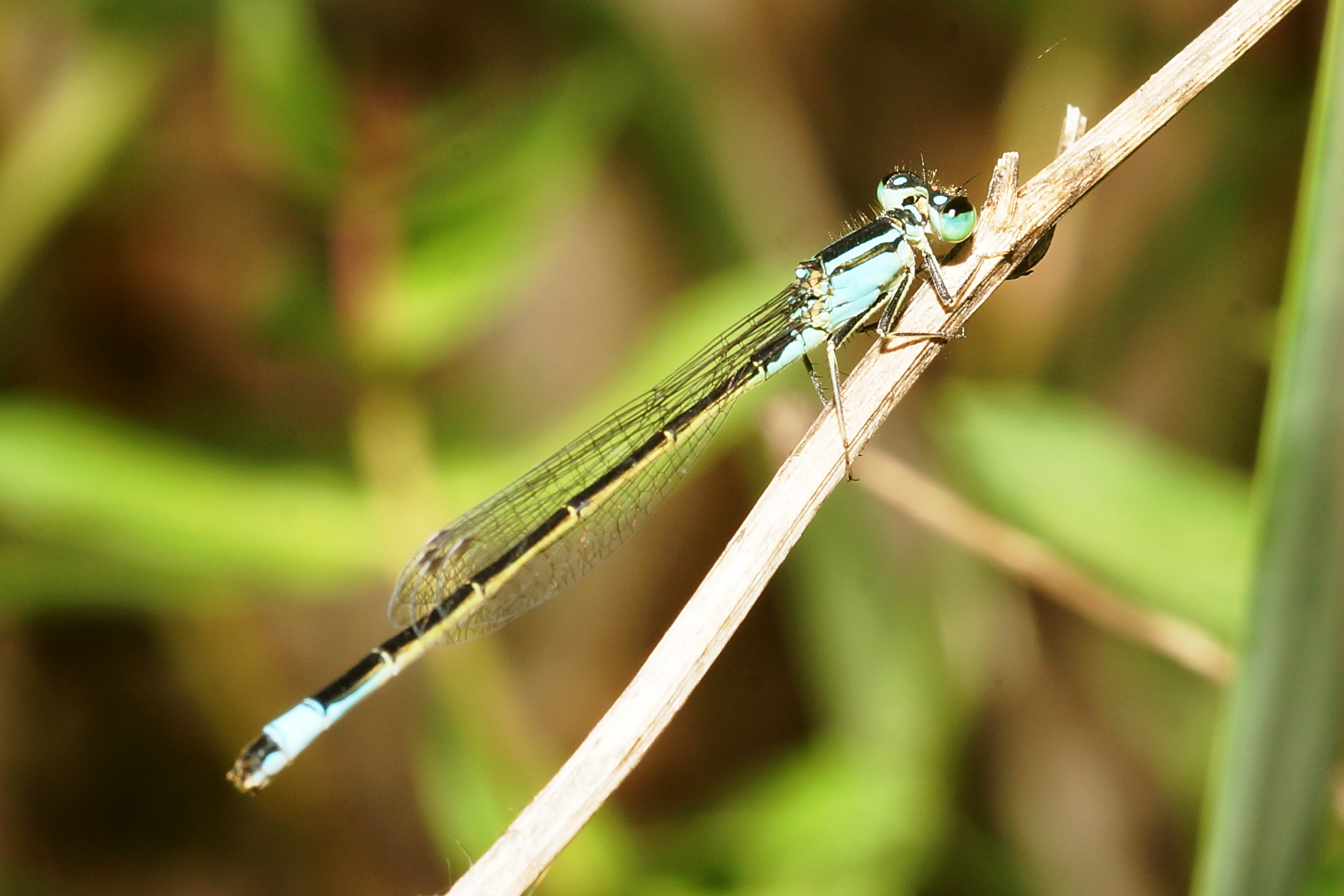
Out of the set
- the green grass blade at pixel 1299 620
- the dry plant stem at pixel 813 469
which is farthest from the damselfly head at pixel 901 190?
the green grass blade at pixel 1299 620

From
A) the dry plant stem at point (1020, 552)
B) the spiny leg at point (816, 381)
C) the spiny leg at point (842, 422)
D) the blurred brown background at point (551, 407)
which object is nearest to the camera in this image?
the spiny leg at point (842, 422)

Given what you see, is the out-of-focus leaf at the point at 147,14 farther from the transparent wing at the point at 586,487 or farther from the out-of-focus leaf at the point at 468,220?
the transparent wing at the point at 586,487

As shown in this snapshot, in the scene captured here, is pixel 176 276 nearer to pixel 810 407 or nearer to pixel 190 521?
pixel 190 521

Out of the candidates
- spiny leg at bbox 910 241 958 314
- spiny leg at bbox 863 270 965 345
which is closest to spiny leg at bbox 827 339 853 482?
spiny leg at bbox 863 270 965 345

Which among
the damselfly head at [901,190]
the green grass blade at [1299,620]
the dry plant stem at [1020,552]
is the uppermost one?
the damselfly head at [901,190]

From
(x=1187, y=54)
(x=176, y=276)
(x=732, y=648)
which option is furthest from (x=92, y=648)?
(x=1187, y=54)

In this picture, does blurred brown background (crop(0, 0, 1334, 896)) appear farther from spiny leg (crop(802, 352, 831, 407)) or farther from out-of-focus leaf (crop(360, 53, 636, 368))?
spiny leg (crop(802, 352, 831, 407))

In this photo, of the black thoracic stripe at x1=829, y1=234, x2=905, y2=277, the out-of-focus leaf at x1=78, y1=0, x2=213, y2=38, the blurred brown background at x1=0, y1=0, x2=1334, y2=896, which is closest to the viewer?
the black thoracic stripe at x1=829, y1=234, x2=905, y2=277
